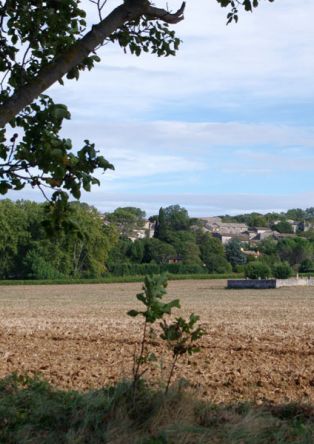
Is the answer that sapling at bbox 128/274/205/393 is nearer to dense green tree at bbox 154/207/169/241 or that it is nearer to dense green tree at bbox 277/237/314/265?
dense green tree at bbox 154/207/169/241

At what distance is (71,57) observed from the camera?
5785 mm

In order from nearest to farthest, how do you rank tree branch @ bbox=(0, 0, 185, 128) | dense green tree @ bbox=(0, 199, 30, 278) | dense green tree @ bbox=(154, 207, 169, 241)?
tree branch @ bbox=(0, 0, 185, 128)
dense green tree @ bbox=(0, 199, 30, 278)
dense green tree @ bbox=(154, 207, 169, 241)

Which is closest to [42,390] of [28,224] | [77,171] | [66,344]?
[77,171]

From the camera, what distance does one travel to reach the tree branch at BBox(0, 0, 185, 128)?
558cm

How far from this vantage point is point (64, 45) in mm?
6953

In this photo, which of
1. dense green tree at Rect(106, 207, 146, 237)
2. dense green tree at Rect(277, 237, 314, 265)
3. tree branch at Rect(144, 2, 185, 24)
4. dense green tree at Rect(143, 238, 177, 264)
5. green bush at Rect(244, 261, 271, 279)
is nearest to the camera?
tree branch at Rect(144, 2, 185, 24)

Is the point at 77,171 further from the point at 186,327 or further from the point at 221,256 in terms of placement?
the point at 221,256

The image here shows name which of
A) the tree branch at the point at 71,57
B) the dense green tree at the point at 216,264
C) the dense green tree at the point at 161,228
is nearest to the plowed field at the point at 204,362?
the tree branch at the point at 71,57

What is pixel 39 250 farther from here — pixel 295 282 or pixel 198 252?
pixel 198 252

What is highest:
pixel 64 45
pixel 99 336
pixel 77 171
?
pixel 64 45

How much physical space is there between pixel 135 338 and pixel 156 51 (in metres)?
9.66

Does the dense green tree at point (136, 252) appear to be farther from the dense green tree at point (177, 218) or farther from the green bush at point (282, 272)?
the green bush at point (282, 272)

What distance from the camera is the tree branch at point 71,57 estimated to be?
18.3ft

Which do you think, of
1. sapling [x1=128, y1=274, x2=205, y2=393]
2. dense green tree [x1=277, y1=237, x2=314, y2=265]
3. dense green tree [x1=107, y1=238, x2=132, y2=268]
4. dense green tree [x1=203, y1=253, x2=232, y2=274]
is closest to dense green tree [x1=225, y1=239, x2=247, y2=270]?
dense green tree [x1=203, y1=253, x2=232, y2=274]
